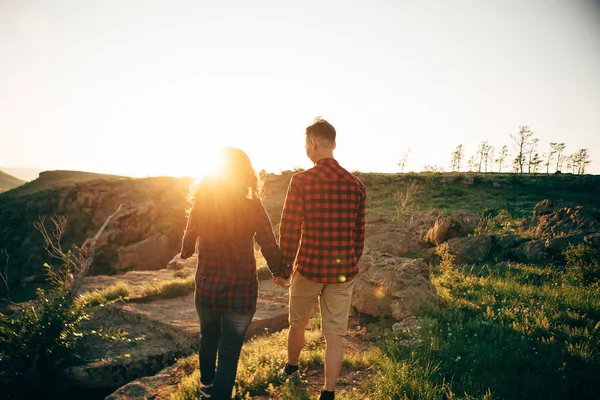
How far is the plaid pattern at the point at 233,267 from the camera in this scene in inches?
110

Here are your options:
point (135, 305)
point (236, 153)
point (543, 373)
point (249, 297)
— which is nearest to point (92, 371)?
point (135, 305)

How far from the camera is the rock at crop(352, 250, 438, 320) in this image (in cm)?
534

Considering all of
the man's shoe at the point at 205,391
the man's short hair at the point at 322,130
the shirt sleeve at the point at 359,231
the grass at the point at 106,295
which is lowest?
the grass at the point at 106,295

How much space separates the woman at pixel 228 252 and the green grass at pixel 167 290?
6199mm

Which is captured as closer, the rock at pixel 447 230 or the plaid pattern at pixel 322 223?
the plaid pattern at pixel 322 223

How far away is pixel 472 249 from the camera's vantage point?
9.73 meters

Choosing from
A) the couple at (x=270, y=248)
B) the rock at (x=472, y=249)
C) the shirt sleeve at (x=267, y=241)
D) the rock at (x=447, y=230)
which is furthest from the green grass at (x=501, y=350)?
the rock at (x=447, y=230)

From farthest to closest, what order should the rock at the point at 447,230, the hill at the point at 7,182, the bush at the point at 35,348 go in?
the hill at the point at 7,182, the rock at the point at 447,230, the bush at the point at 35,348

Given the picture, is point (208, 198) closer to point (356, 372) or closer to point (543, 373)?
point (356, 372)

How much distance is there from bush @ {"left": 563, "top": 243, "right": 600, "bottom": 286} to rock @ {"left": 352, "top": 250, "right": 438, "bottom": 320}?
3391 mm

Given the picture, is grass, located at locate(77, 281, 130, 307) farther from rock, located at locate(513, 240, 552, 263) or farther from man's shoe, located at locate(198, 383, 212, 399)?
rock, located at locate(513, 240, 552, 263)

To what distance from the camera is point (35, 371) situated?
457cm

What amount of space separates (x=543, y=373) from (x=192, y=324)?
18.5 feet

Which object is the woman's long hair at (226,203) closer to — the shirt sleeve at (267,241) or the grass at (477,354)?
the shirt sleeve at (267,241)
